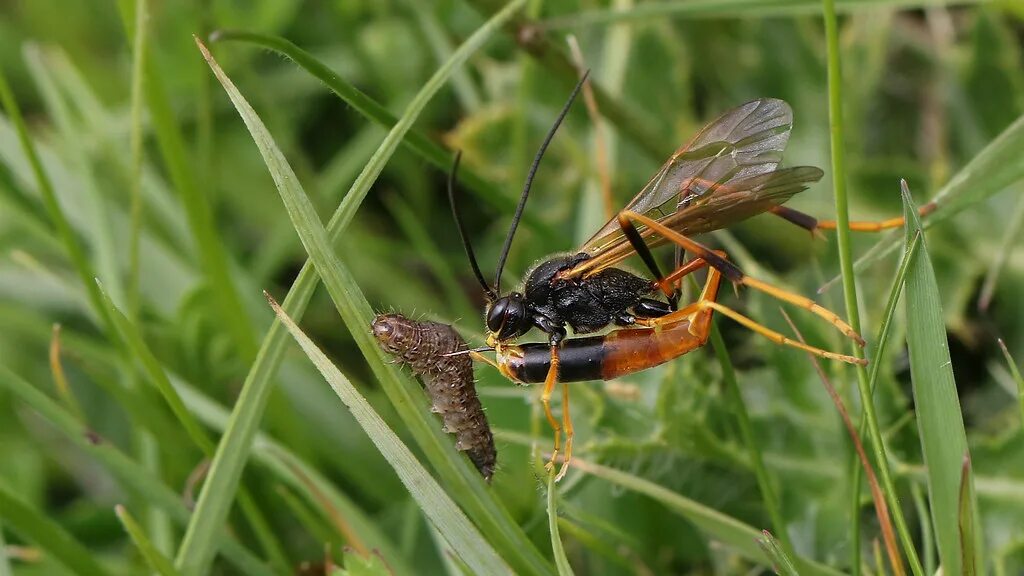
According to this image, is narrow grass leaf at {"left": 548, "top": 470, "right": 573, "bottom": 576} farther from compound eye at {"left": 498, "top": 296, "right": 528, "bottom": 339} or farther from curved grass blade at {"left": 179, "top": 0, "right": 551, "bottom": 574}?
compound eye at {"left": 498, "top": 296, "right": 528, "bottom": 339}

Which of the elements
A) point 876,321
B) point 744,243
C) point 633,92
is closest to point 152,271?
point 633,92

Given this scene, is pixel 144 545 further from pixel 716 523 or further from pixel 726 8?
pixel 726 8

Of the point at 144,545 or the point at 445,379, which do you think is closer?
the point at 144,545

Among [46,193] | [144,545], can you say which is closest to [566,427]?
[144,545]

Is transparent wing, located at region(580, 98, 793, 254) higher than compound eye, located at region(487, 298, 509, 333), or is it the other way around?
transparent wing, located at region(580, 98, 793, 254)

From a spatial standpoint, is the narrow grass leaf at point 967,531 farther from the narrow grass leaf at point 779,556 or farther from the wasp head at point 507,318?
the wasp head at point 507,318

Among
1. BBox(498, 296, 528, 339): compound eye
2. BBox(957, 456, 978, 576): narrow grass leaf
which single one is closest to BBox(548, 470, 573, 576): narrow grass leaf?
BBox(498, 296, 528, 339): compound eye
